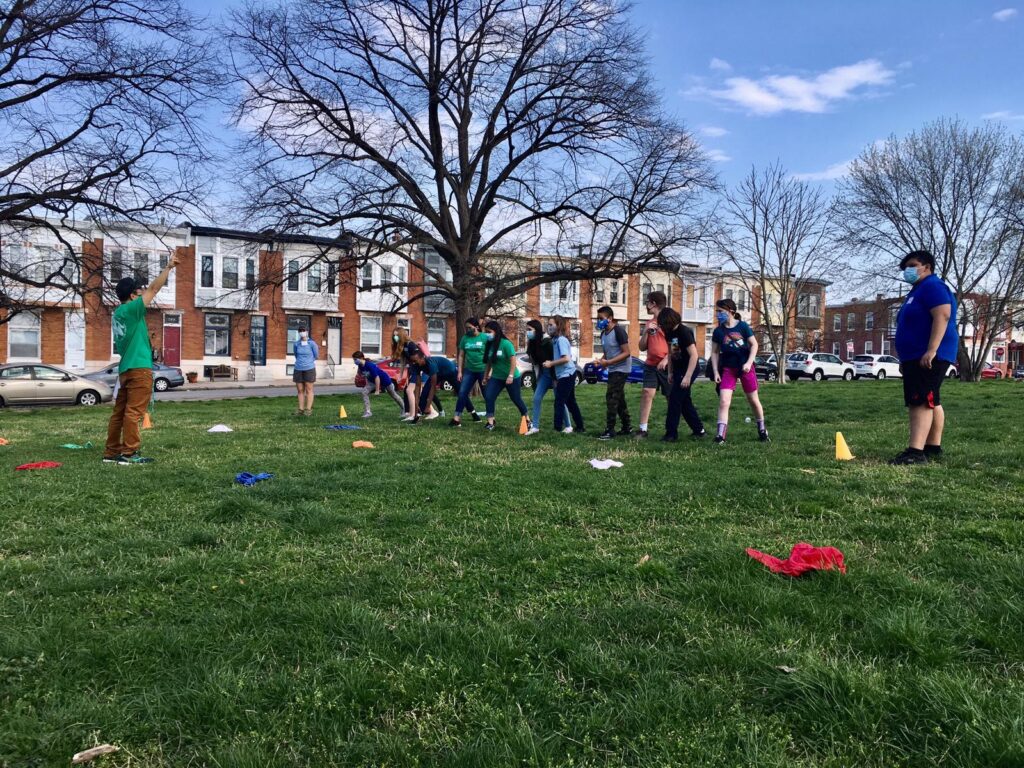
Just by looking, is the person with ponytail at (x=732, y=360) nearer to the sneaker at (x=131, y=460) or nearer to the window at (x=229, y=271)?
the sneaker at (x=131, y=460)

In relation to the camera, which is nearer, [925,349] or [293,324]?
[925,349]

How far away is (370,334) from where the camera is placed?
45.4 m

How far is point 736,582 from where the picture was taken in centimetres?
307

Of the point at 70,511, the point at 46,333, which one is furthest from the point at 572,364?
the point at 46,333

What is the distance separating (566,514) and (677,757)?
268 centimetres

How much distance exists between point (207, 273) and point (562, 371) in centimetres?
3658

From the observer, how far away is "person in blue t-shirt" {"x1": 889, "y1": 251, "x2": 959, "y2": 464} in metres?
6.26

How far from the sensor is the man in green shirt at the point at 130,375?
23.5ft

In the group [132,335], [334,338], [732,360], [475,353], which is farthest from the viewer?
[334,338]

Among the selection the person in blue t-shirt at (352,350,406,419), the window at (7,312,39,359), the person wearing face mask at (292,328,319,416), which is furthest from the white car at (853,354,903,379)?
the window at (7,312,39,359)

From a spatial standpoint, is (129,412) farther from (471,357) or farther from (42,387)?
(42,387)

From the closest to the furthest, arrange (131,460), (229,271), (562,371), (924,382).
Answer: (924,382), (131,460), (562,371), (229,271)

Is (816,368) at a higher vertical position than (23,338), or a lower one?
lower

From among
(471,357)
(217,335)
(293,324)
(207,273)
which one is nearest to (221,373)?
(217,335)
